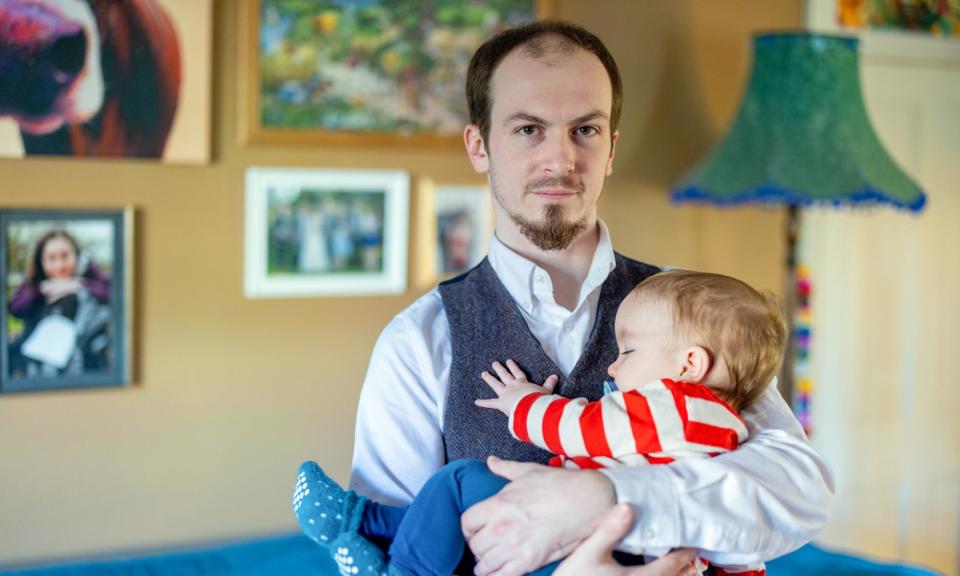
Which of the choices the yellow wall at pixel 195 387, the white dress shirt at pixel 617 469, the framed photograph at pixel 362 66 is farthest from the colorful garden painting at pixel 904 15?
the white dress shirt at pixel 617 469

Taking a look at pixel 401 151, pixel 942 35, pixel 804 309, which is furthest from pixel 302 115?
pixel 942 35

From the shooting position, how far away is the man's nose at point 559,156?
1557 millimetres

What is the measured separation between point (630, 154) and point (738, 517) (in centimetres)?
230

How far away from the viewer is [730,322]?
4.76 ft

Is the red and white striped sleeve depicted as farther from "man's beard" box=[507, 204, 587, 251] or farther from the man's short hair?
the man's short hair

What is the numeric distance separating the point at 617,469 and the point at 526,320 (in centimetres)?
36

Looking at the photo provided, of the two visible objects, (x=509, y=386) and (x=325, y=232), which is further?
(x=325, y=232)

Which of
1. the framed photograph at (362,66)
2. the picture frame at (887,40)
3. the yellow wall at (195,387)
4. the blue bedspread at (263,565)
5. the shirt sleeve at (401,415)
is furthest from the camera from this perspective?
the picture frame at (887,40)

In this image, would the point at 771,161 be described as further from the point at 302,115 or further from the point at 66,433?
the point at 66,433

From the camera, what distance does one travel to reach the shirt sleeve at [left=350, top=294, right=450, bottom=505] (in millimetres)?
1554

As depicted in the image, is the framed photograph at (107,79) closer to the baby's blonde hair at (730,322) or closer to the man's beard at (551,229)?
the man's beard at (551,229)

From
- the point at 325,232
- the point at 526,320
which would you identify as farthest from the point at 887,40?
the point at 526,320

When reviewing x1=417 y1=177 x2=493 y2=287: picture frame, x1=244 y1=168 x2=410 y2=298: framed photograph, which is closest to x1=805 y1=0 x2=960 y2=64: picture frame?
x1=417 y1=177 x2=493 y2=287: picture frame

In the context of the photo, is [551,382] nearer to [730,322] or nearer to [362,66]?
[730,322]
